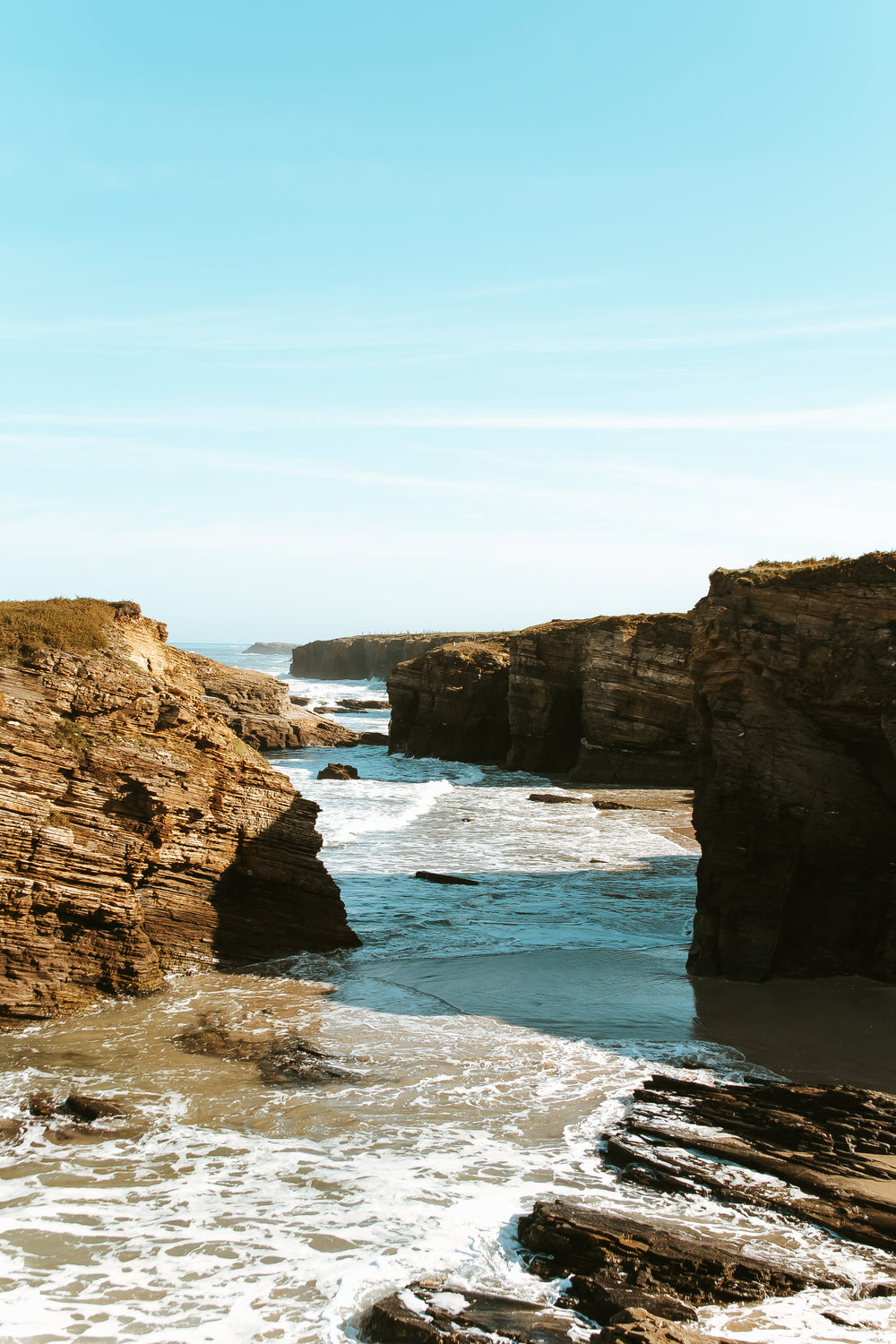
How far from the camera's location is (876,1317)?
5.75m

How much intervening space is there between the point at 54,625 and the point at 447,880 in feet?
32.3

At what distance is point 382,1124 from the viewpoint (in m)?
8.38

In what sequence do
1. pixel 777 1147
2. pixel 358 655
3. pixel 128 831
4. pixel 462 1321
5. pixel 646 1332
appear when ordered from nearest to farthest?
pixel 646 1332
pixel 462 1321
pixel 777 1147
pixel 128 831
pixel 358 655

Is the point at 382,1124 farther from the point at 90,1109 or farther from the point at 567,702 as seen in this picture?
the point at 567,702

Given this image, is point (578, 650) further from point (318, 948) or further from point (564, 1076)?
point (564, 1076)

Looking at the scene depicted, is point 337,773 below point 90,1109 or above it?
above

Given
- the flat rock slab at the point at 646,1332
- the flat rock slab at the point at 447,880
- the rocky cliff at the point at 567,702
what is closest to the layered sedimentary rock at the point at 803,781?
the flat rock slab at the point at 447,880

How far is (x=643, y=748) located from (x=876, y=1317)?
31.1 metres

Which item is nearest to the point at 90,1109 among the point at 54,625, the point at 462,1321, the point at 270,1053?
the point at 270,1053

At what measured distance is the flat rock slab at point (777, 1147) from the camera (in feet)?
22.6

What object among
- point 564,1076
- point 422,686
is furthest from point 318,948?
point 422,686

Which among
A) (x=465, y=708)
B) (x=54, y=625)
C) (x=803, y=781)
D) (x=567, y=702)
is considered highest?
(x=54, y=625)

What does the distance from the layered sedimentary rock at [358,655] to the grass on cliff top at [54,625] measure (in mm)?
91400

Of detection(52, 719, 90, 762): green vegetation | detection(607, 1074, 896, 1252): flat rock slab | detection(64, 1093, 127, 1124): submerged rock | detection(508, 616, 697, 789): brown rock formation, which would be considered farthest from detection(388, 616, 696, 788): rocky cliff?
detection(64, 1093, 127, 1124): submerged rock
